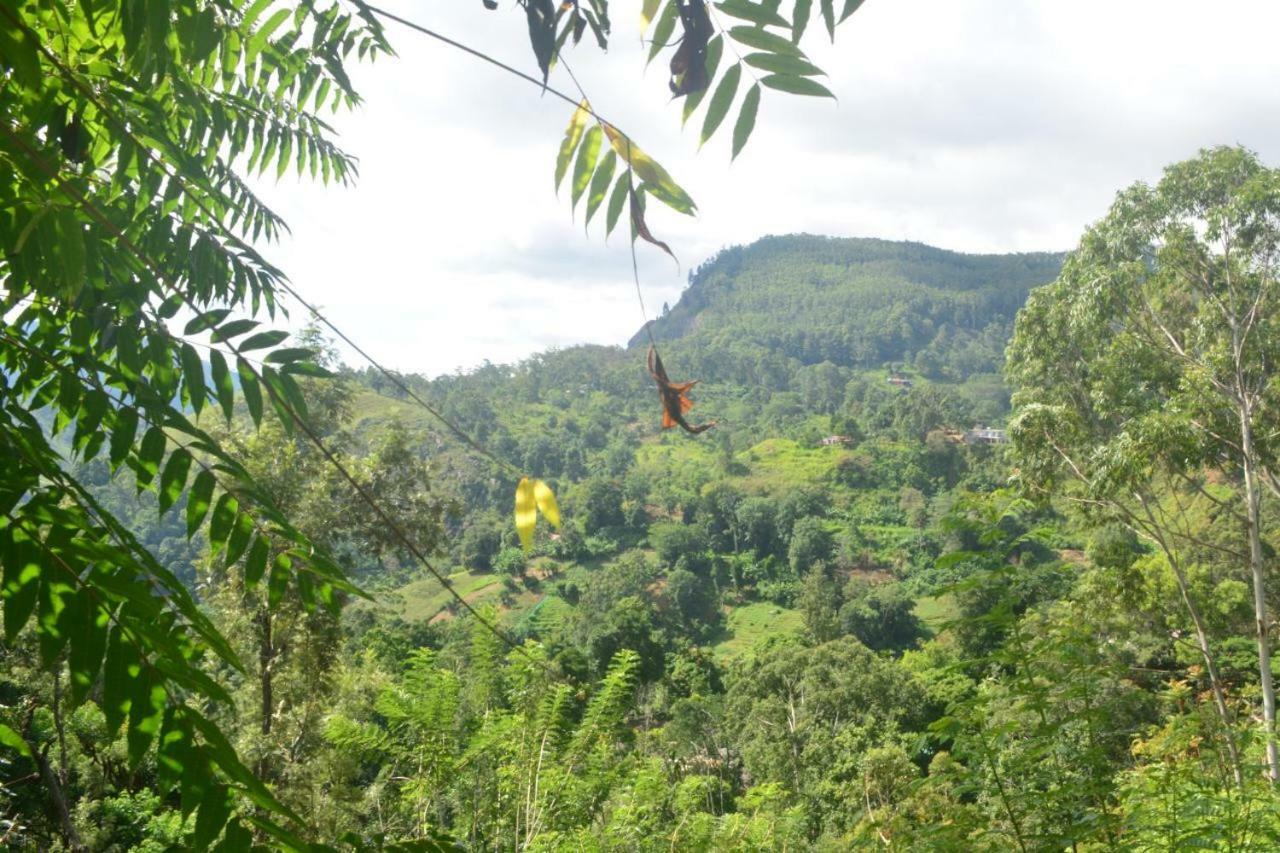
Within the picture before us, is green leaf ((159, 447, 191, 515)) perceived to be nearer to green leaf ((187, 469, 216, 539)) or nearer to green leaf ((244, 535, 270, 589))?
green leaf ((187, 469, 216, 539))

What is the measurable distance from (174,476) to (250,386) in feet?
0.48

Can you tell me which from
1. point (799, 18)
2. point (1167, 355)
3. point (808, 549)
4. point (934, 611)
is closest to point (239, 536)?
point (799, 18)

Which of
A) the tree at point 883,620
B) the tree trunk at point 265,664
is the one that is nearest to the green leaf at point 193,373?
the tree trunk at point 265,664

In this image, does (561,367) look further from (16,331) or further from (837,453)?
(16,331)

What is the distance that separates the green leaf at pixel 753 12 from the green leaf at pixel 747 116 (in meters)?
0.06

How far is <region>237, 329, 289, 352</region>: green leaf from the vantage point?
1.05 m

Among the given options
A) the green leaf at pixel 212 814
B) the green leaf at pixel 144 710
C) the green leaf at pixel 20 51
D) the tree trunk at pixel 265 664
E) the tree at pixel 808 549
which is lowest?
the tree at pixel 808 549

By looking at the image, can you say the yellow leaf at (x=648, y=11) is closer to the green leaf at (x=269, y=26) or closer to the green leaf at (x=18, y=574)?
the green leaf at (x=18, y=574)

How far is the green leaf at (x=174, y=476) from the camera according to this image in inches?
37.4

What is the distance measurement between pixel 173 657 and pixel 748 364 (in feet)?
323

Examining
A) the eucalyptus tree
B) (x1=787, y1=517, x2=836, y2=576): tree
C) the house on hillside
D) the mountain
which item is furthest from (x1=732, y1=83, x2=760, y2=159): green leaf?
the mountain

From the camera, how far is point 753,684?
74.4ft

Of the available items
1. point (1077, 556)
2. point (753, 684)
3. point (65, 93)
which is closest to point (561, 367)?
point (1077, 556)

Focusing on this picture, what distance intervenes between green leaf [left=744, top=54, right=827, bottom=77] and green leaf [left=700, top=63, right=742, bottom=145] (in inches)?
0.7
